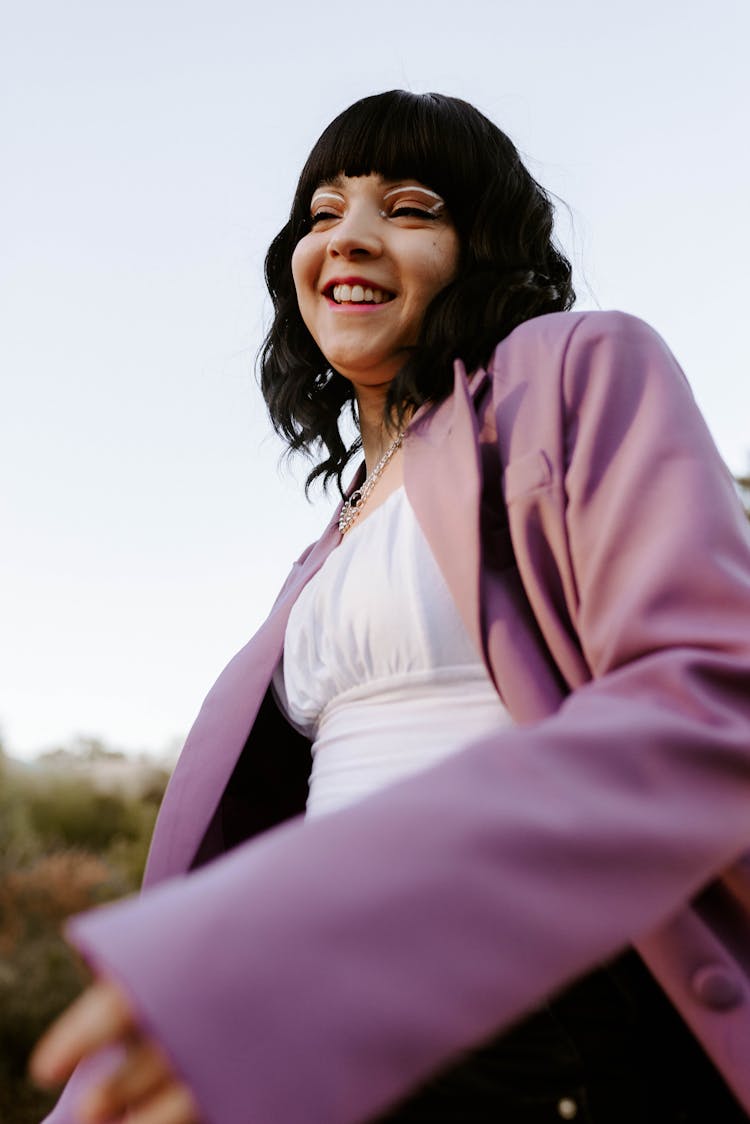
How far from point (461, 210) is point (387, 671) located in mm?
846

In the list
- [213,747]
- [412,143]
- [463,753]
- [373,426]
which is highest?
[412,143]

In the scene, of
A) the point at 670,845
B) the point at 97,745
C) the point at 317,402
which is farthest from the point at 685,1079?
the point at 97,745

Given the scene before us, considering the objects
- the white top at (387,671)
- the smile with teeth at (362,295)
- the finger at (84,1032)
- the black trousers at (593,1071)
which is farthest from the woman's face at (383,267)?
the finger at (84,1032)

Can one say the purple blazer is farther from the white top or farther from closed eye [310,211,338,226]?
closed eye [310,211,338,226]

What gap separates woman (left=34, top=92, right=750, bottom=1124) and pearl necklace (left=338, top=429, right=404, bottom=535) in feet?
0.05

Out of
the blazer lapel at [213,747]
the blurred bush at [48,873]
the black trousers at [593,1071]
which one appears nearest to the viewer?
the black trousers at [593,1071]

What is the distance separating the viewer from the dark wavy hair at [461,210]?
5.21 feet

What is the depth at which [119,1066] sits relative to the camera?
1.97 feet

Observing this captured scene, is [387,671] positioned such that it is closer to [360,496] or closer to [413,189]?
[360,496]

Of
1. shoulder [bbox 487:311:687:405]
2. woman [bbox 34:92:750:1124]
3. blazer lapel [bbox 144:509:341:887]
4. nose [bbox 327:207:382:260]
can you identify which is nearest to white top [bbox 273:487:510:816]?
woman [bbox 34:92:750:1124]

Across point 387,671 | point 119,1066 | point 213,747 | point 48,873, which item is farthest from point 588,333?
point 48,873

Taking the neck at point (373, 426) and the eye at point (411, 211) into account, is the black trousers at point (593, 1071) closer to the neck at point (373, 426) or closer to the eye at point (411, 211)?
the neck at point (373, 426)

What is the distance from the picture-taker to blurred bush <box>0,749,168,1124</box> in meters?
6.44

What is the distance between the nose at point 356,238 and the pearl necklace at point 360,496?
309 millimetres
